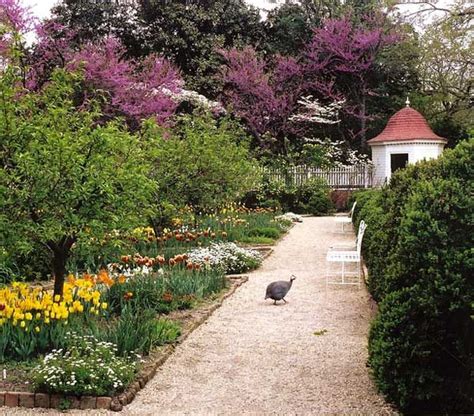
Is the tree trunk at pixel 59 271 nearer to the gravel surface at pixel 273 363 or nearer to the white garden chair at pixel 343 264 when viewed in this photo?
the gravel surface at pixel 273 363

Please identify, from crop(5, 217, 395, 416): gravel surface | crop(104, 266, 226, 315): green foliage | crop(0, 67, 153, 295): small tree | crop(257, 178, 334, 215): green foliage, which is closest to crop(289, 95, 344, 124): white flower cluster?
crop(257, 178, 334, 215): green foliage

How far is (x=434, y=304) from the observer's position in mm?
3912

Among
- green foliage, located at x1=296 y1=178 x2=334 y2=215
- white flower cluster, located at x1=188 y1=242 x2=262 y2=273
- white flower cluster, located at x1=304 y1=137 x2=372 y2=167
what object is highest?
white flower cluster, located at x1=304 y1=137 x2=372 y2=167

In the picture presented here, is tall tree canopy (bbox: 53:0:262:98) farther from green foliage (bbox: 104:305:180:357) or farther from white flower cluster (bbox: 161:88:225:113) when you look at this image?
green foliage (bbox: 104:305:180:357)

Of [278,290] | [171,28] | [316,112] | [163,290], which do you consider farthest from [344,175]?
[163,290]

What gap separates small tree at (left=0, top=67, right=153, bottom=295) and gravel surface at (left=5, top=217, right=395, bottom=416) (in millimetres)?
1622

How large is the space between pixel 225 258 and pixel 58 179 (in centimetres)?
518

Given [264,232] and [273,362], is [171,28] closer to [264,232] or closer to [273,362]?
Result: [264,232]

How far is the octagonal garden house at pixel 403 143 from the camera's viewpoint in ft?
85.8

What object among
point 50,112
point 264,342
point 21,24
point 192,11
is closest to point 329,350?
point 264,342

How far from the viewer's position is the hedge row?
3867 millimetres

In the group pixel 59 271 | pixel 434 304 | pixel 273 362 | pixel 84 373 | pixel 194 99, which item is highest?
pixel 194 99

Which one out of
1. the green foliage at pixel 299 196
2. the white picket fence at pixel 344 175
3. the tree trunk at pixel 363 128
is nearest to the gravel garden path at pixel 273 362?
the green foliage at pixel 299 196

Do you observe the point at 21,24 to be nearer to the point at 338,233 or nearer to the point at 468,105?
the point at 338,233
